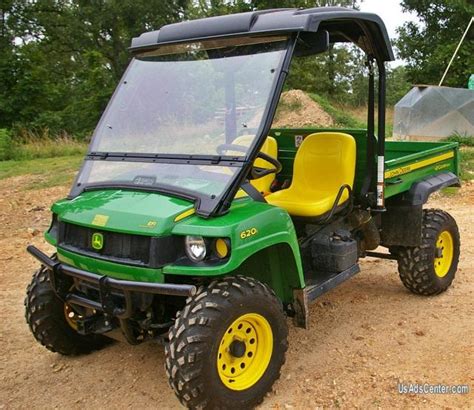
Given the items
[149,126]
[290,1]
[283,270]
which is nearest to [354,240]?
[283,270]

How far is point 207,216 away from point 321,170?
5.70 ft

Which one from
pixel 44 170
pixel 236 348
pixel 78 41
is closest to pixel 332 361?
pixel 236 348

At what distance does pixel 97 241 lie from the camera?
3.04m

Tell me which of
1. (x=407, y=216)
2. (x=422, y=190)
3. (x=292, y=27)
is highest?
(x=292, y=27)

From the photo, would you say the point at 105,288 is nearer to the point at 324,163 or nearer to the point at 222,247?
the point at 222,247

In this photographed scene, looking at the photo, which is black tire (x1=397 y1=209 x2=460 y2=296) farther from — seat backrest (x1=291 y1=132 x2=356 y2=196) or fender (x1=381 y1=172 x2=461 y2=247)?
seat backrest (x1=291 y1=132 x2=356 y2=196)

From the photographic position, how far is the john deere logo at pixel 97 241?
3020 millimetres

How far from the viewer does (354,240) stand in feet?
13.4

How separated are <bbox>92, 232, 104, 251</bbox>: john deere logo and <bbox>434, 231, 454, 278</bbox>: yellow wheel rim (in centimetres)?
292

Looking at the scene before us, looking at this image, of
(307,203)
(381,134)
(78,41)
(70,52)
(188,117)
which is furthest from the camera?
(70,52)

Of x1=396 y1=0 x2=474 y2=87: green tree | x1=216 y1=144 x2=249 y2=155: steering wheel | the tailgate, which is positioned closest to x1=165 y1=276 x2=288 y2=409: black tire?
x1=216 y1=144 x2=249 y2=155: steering wheel

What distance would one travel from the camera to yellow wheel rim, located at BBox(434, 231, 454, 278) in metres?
4.80

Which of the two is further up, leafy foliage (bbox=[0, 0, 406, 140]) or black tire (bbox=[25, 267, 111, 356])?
leafy foliage (bbox=[0, 0, 406, 140])

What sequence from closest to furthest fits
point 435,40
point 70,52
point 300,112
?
point 300,112 < point 435,40 < point 70,52
